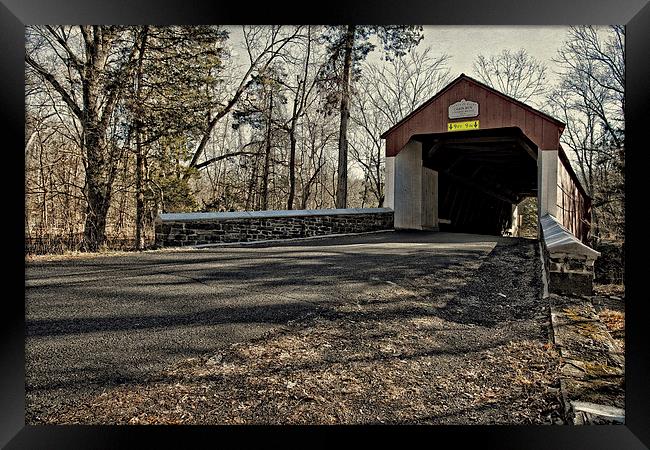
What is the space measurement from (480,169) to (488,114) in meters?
4.30

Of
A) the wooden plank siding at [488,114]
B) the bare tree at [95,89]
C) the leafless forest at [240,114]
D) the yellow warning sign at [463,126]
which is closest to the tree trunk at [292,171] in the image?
the leafless forest at [240,114]

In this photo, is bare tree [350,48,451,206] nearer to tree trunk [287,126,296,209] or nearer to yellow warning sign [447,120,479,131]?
yellow warning sign [447,120,479,131]

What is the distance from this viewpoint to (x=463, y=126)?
5.91 meters

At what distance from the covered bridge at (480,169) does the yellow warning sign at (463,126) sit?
1 cm

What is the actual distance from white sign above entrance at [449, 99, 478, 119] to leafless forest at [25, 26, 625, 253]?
0.54 m

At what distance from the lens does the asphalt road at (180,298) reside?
212 centimetres

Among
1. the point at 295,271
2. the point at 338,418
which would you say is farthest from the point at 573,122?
the point at 338,418

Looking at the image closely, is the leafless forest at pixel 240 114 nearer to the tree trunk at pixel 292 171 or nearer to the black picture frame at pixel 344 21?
the tree trunk at pixel 292 171

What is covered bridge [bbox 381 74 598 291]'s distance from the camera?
443cm

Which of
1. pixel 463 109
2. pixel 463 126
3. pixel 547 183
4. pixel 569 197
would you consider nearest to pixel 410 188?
pixel 463 126

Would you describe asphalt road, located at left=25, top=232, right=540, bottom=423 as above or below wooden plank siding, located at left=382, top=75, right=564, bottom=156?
below

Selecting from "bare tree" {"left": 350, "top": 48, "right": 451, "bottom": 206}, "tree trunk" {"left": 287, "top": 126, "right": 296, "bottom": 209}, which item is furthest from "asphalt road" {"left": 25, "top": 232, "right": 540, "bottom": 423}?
"tree trunk" {"left": 287, "top": 126, "right": 296, "bottom": 209}

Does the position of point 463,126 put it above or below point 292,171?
above

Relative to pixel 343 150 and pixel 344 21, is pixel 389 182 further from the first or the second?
pixel 344 21
